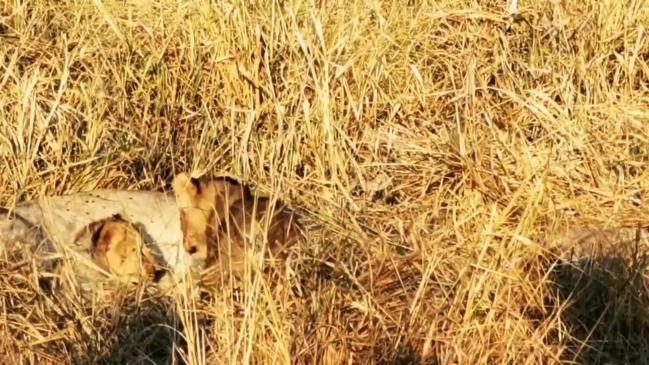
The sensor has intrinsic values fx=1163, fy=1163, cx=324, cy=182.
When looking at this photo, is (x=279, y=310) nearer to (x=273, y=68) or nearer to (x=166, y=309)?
(x=166, y=309)

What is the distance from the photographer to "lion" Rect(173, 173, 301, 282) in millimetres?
2932

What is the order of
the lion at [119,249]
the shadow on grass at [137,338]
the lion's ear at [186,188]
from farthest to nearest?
the lion's ear at [186,188], the lion at [119,249], the shadow on grass at [137,338]

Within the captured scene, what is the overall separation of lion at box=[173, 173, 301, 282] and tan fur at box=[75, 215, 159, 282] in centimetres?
14

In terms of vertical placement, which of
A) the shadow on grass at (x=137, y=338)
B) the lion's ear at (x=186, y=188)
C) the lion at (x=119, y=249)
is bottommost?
the shadow on grass at (x=137, y=338)

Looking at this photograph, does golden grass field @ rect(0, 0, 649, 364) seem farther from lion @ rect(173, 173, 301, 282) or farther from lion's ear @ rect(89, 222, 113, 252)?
lion's ear @ rect(89, 222, 113, 252)

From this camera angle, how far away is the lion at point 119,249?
291 cm

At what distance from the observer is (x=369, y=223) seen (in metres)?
3.11

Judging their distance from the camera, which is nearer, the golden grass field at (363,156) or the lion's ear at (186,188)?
the golden grass field at (363,156)

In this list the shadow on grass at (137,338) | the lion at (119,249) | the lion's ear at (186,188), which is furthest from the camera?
the lion's ear at (186,188)

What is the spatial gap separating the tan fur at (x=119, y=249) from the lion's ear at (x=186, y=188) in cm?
18

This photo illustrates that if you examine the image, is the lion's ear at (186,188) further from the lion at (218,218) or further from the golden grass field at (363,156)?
the golden grass field at (363,156)

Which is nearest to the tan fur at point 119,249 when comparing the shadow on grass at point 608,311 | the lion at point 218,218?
the lion at point 218,218

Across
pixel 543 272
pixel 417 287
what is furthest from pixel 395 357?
pixel 543 272

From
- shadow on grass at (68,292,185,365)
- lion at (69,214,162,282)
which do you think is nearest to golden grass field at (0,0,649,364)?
shadow on grass at (68,292,185,365)
